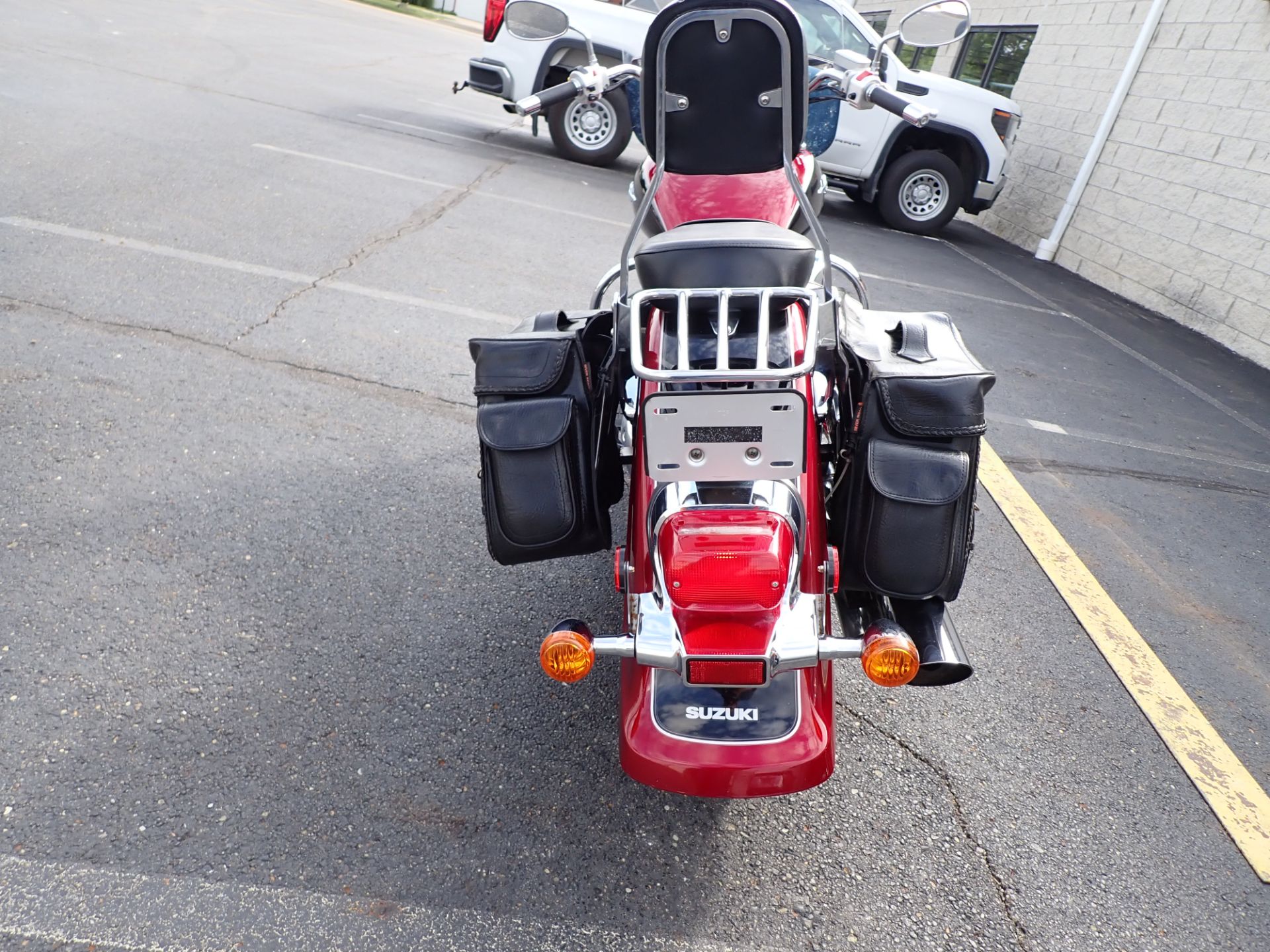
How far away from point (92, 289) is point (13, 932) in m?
3.57

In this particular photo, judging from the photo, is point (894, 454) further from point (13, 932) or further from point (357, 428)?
point (357, 428)

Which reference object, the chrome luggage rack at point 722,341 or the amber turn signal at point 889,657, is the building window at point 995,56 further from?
the amber turn signal at point 889,657

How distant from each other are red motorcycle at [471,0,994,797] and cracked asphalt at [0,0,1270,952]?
0.41m

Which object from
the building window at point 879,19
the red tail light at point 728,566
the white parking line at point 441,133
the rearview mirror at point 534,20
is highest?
the building window at point 879,19

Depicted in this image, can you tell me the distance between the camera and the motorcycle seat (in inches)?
72.3

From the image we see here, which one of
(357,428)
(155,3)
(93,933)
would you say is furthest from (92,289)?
(155,3)

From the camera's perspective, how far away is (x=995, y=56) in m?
12.5

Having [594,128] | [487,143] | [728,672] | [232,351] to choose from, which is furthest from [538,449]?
[487,143]

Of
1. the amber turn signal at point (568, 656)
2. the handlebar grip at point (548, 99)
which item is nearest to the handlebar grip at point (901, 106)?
the handlebar grip at point (548, 99)

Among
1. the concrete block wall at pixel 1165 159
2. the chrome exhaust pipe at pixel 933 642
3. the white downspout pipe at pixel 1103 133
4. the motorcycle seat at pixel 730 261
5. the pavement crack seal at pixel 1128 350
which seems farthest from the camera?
the white downspout pipe at pixel 1103 133

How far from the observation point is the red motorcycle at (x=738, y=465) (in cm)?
163

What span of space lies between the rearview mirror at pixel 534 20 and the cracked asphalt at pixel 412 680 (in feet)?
5.31

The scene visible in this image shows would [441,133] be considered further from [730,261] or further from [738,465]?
[738,465]

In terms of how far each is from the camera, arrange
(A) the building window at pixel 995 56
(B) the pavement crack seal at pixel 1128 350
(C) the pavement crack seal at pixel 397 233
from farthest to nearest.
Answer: (A) the building window at pixel 995 56 < (B) the pavement crack seal at pixel 1128 350 < (C) the pavement crack seal at pixel 397 233
